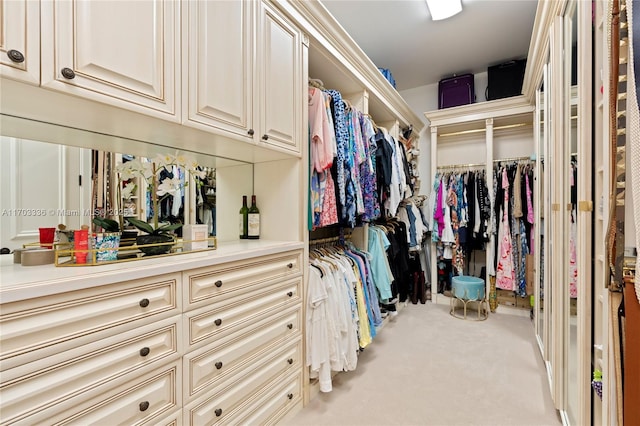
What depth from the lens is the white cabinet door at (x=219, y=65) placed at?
44.0 inches

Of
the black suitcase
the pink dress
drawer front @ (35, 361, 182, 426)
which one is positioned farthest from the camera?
the black suitcase

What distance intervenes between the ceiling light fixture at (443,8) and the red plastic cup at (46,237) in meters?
2.88

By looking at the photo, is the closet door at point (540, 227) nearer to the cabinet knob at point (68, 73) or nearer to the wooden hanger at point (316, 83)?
the wooden hanger at point (316, 83)

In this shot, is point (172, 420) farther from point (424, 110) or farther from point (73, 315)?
point (424, 110)

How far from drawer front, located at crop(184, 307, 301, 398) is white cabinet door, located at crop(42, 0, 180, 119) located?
37.4 inches

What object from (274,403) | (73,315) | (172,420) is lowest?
(274,403)

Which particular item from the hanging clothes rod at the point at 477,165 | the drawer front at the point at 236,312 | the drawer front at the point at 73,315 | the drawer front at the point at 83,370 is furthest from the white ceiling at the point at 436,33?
the drawer front at the point at 83,370

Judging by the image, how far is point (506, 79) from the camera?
10.8 feet

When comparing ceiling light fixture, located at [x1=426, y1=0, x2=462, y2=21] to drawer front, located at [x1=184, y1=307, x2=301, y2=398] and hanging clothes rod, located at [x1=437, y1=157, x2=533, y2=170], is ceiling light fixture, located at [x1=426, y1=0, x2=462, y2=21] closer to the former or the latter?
hanging clothes rod, located at [x1=437, y1=157, x2=533, y2=170]

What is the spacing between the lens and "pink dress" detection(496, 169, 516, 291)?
3.09 metres

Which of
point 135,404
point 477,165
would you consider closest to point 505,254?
point 477,165

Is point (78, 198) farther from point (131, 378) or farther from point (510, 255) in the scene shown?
point (510, 255)

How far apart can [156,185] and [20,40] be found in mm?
696

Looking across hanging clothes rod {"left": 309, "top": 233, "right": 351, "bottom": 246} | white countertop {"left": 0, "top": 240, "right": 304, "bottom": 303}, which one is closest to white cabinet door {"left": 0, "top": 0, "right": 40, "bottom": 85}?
white countertop {"left": 0, "top": 240, "right": 304, "bottom": 303}
